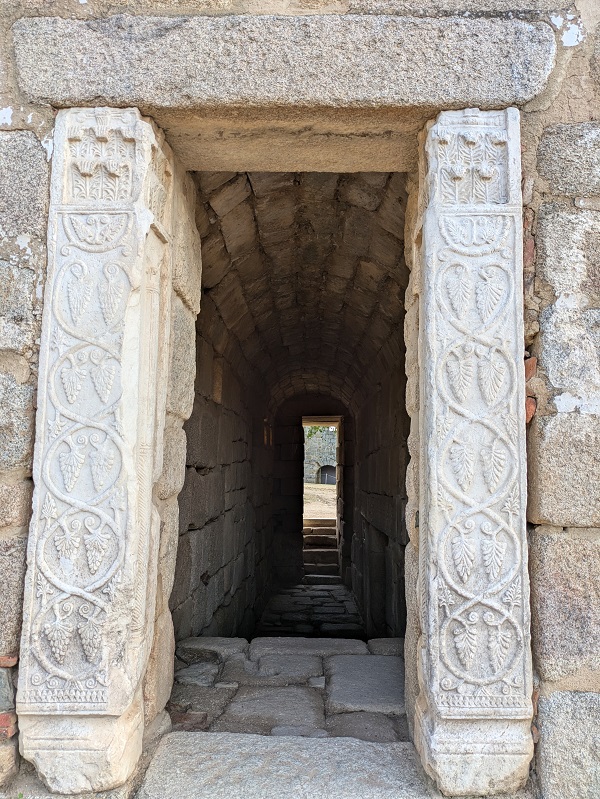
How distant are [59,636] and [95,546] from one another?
283 millimetres

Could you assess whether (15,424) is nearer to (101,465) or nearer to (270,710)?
(101,465)

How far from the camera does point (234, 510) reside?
500 centimetres

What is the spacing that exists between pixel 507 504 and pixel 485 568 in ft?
0.68

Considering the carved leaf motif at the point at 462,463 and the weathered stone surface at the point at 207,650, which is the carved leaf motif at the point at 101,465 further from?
the weathered stone surface at the point at 207,650

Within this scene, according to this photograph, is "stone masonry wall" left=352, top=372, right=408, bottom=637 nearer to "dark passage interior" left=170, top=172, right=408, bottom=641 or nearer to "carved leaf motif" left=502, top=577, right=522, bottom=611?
"dark passage interior" left=170, top=172, right=408, bottom=641

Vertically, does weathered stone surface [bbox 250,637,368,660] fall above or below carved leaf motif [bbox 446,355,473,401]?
below

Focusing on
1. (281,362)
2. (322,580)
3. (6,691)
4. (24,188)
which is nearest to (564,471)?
(6,691)

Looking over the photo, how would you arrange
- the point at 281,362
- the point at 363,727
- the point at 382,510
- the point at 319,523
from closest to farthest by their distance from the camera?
1. the point at 363,727
2. the point at 382,510
3. the point at 281,362
4. the point at 319,523

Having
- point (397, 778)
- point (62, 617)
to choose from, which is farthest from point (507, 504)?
point (62, 617)

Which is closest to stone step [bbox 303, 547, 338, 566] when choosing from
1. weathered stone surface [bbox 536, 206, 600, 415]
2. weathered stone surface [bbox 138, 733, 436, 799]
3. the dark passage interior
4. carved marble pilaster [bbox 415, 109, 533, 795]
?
the dark passage interior

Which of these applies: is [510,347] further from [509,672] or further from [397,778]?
[397,778]

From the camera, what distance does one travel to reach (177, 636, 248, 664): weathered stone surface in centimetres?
302

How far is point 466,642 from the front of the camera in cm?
177

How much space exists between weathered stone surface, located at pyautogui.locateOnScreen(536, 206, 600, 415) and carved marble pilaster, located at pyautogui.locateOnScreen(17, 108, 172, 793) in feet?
4.36
